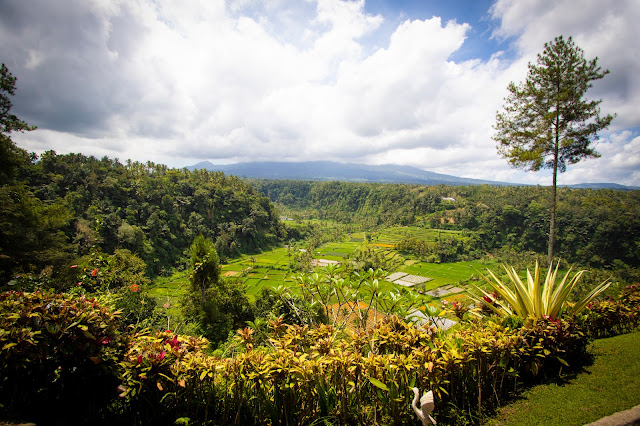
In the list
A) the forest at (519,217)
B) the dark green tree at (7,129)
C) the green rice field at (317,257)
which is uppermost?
the dark green tree at (7,129)

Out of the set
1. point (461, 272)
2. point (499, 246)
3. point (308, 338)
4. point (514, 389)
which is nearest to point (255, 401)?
point (308, 338)

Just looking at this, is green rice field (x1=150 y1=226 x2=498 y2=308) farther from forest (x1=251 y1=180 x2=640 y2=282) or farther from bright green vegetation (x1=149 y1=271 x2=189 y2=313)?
forest (x1=251 y1=180 x2=640 y2=282)

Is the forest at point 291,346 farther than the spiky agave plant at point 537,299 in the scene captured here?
No

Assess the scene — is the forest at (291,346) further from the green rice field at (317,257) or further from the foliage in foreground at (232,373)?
the green rice field at (317,257)

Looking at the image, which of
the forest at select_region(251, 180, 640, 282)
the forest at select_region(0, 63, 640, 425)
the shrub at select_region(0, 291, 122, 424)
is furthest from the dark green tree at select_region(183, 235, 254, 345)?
the forest at select_region(251, 180, 640, 282)

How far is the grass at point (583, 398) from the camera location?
2076mm

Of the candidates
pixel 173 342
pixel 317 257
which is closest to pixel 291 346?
pixel 173 342

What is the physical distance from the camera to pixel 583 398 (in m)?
2.31

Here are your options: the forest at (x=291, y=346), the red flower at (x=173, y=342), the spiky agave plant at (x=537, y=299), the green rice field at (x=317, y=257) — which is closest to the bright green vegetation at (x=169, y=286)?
the green rice field at (x=317, y=257)

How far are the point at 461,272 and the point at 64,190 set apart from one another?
194ft

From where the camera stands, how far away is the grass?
208 centimetres

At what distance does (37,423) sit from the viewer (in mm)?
1489

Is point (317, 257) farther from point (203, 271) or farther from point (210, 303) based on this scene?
point (210, 303)

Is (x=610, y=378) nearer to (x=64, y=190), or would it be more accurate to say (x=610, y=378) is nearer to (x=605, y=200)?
(x=64, y=190)
